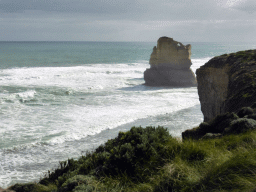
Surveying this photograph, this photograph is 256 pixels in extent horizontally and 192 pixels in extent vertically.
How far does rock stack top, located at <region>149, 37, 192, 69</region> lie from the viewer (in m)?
34.2

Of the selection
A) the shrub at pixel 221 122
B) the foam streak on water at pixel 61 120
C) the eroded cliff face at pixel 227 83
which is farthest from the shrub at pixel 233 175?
the foam streak on water at pixel 61 120

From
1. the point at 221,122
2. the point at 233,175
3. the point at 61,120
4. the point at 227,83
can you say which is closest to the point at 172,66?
the point at 61,120

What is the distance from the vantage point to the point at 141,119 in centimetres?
1697

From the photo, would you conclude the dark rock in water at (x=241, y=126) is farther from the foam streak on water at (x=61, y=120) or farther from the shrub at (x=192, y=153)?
the foam streak on water at (x=61, y=120)

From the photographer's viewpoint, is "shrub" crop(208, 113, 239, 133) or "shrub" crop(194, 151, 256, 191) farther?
"shrub" crop(208, 113, 239, 133)

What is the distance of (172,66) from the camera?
114 ft

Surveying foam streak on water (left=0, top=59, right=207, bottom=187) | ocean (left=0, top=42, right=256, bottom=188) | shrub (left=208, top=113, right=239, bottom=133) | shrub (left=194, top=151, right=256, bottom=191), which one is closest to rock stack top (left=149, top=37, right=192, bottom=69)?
foam streak on water (left=0, top=59, right=207, bottom=187)

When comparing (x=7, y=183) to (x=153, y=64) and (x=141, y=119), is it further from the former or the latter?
(x=153, y=64)

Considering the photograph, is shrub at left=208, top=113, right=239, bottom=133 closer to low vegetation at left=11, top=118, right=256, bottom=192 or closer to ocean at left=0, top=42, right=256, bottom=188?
low vegetation at left=11, top=118, right=256, bottom=192

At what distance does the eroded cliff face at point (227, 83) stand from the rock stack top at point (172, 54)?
2171cm

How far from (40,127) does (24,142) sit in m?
2.32

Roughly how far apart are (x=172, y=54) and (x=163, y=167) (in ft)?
101

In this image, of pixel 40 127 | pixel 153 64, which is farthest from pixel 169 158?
pixel 153 64

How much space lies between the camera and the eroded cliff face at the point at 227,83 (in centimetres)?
995
